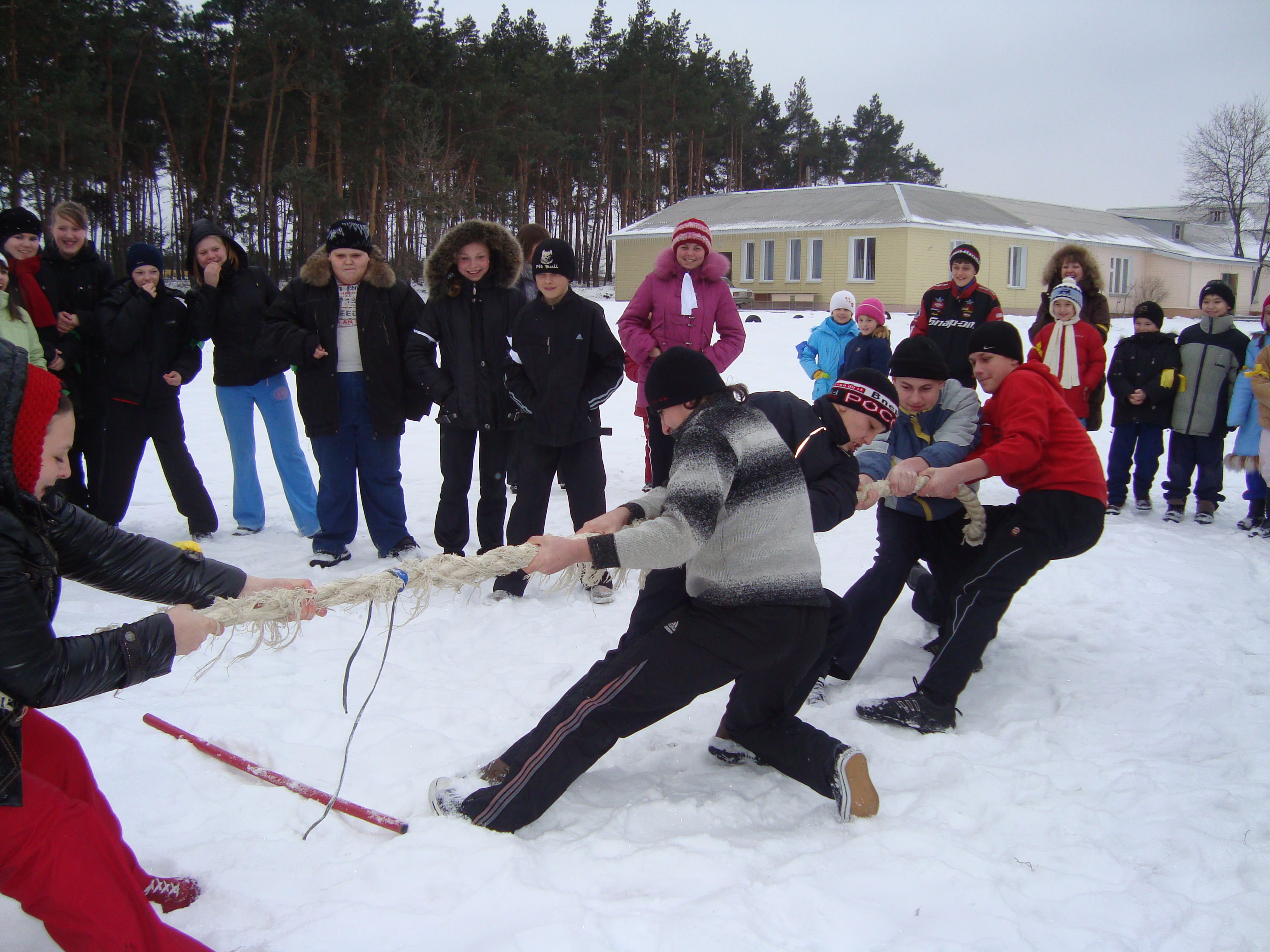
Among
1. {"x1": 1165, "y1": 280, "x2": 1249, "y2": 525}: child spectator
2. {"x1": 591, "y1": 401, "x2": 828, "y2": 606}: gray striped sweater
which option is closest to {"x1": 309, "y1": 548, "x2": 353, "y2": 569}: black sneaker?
{"x1": 591, "y1": 401, "x2": 828, "y2": 606}: gray striped sweater

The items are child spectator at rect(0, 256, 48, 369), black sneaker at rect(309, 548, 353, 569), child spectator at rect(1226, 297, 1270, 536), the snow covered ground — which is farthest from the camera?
child spectator at rect(1226, 297, 1270, 536)

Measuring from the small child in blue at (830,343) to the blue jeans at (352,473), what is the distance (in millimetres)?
3451

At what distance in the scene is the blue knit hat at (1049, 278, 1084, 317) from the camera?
19.4ft

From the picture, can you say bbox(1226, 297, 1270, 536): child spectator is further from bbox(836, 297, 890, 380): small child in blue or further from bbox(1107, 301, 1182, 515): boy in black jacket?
bbox(836, 297, 890, 380): small child in blue

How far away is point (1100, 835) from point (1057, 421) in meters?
1.65

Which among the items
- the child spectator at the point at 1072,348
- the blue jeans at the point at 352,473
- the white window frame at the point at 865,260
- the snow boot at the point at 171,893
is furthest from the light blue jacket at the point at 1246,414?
the white window frame at the point at 865,260

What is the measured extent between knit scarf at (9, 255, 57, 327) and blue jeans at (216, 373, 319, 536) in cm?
103

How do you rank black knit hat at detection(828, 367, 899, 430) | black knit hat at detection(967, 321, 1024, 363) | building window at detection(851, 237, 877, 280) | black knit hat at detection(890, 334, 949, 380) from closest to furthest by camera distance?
1. black knit hat at detection(828, 367, 899, 430)
2. black knit hat at detection(967, 321, 1024, 363)
3. black knit hat at detection(890, 334, 949, 380)
4. building window at detection(851, 237, 877, 280)

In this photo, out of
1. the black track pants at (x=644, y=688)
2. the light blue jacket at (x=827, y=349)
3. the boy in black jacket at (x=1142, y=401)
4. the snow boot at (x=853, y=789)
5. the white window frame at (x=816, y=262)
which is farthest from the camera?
the white window frame at (x=816, y=262)

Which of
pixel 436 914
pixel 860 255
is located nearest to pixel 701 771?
pixel 436 914

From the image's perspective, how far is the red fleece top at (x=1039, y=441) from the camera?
3.37 meters

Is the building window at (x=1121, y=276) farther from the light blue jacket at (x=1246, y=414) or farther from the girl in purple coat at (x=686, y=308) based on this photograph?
the girl in purple coat at (x=686, y=308)

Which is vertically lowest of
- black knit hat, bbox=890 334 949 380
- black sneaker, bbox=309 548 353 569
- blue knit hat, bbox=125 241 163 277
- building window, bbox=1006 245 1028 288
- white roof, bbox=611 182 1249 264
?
black sneaker, bbox=309 548 353 569

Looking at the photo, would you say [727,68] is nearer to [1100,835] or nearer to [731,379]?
[731,379]
